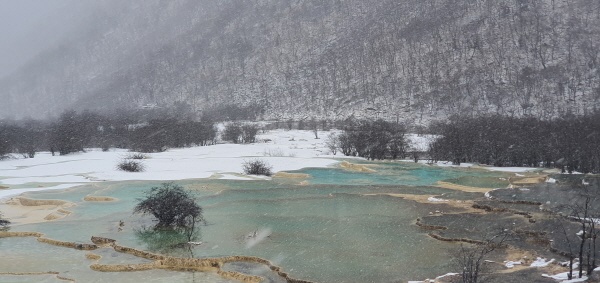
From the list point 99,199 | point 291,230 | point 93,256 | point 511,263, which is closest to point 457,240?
point 511,263

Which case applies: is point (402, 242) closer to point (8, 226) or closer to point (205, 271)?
point (205, 271)

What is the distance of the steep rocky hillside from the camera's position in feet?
297

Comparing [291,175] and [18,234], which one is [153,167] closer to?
[291,175]

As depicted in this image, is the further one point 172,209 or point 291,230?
point 172,209

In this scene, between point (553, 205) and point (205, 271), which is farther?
point (553, 205)

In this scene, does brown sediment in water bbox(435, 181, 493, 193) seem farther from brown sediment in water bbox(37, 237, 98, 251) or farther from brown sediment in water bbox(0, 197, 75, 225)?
brown sediment in water bbox(0, 197, 75, 225)

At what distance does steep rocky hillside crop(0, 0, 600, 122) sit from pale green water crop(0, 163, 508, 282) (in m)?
58.5

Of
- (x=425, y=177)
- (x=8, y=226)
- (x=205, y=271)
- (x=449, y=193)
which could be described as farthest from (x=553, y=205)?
(x=8, y=226)

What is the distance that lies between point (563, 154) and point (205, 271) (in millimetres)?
37912

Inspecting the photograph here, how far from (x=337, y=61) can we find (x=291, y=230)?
98500mm

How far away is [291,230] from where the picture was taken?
68.8 feet

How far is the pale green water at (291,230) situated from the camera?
1590 cm

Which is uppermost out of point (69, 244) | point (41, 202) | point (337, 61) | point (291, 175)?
point (337, 61)

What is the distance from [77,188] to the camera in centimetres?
3419
